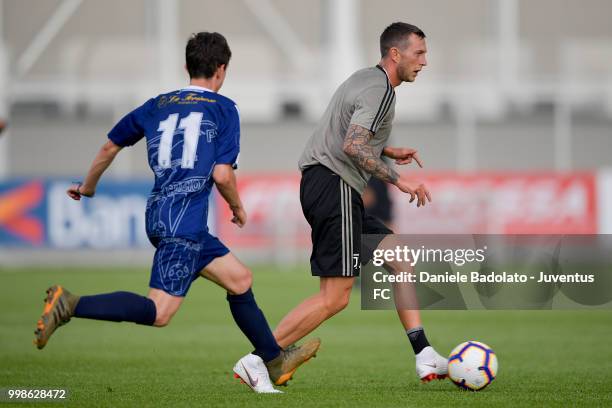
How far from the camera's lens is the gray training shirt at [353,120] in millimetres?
Answer: 7809

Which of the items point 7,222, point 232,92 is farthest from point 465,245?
point 232,92

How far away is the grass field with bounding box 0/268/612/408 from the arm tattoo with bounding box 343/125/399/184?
55.7 inches

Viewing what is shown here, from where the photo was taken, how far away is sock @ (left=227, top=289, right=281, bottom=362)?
7723 mm

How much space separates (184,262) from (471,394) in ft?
6.69

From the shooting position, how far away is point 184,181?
A: 24.2ft

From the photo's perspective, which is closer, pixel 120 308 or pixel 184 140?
pixel 120 308

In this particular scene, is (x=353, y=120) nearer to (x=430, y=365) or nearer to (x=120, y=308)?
(x=430, y=365)

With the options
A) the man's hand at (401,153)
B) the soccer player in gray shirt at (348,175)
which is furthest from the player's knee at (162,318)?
the man's hand at (401,153)

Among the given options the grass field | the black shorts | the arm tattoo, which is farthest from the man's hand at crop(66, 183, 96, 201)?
the arm tattoo

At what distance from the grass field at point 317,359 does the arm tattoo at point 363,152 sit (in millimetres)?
1414

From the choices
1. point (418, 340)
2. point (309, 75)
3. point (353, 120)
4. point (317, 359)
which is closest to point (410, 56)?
point (353, 120)

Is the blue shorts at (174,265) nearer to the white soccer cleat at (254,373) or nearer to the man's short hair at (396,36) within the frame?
the white soccer cleat at (254,373)

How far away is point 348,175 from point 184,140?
1.23 m

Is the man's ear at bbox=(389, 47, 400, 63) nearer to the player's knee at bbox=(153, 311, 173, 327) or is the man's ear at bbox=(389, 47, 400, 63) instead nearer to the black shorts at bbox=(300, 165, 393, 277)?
the black shorts at bbox=(300, 165, 393, 277)
